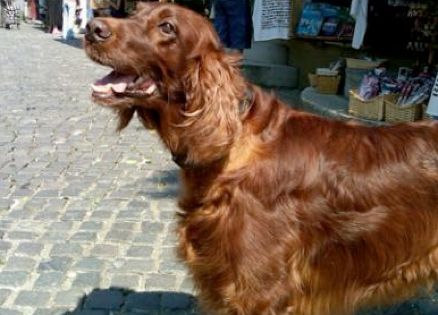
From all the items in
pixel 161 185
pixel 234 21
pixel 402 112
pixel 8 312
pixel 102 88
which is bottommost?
pixel 8 312

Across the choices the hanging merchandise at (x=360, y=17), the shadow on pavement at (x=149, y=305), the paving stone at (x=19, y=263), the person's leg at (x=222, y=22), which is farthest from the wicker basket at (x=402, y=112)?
the paving stone at (x=19, y=263)

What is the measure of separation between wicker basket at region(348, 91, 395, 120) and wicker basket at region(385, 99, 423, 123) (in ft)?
0.23

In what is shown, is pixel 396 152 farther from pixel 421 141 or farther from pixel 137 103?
pixel 137 103

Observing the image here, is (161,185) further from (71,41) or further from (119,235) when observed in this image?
(71,41)

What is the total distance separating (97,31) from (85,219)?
2.51 m

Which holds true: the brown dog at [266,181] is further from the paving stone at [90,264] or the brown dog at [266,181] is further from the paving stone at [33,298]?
the paving stone at [90,264]

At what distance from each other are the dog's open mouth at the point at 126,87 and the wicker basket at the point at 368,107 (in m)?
3.87

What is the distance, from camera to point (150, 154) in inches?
243

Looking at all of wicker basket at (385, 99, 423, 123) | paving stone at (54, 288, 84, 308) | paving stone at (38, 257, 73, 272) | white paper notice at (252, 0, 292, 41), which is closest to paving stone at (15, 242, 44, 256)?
paving stone at (38, 257, 73, 272)

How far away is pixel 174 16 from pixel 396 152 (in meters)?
1.06


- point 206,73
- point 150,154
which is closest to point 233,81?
point 206,73

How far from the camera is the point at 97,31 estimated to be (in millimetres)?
2227

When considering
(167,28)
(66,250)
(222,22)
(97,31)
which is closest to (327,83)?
(222,22)

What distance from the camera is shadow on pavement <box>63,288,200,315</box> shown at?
3.38m
